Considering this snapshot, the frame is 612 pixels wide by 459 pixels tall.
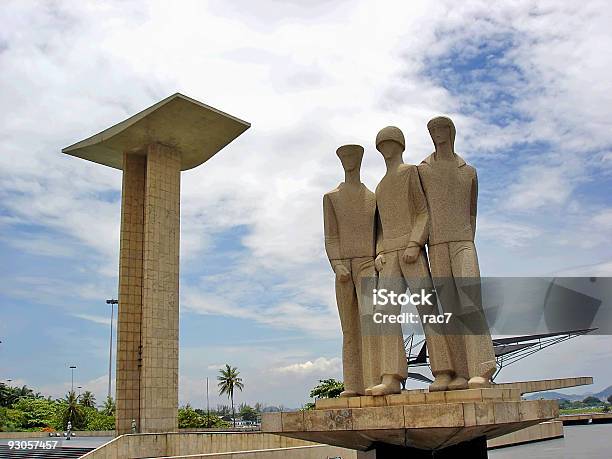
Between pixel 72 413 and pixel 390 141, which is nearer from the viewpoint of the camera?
pixel 390 141

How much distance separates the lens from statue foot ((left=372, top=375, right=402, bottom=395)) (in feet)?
24.7

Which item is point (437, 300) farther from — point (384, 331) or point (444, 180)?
point (444, 180)

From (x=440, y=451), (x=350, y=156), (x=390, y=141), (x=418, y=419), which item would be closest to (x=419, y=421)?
(x=418, y=419)

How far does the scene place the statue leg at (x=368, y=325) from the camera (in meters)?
8.04

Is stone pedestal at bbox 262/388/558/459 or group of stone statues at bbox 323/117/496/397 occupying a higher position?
group of stone statues at bbox 323/117/496/397

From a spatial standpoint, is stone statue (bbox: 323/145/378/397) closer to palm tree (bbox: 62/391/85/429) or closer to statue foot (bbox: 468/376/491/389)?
statue foot (bbox: 468/376/491/389)

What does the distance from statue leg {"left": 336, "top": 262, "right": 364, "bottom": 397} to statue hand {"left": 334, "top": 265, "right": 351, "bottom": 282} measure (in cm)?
6

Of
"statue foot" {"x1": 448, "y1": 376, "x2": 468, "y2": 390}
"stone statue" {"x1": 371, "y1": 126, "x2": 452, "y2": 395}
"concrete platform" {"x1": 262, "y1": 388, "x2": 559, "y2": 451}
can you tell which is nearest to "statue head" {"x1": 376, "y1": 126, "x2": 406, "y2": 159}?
"stone statue" {"x1": 371, "y1": 126, "x2": 452, "y2": 395}

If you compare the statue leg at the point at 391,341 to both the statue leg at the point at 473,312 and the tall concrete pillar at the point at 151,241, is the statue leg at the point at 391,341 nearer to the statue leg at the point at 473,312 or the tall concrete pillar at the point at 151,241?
the statue leg at the point at 473,312

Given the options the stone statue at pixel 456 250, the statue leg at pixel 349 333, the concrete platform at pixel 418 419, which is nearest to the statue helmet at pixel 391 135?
the stone statue at pixel 456 250

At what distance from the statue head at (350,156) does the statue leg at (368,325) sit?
132 cm

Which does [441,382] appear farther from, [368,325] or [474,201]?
[474,201]

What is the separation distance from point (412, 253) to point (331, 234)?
135cm

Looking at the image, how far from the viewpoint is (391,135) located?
27.4 ft
